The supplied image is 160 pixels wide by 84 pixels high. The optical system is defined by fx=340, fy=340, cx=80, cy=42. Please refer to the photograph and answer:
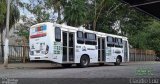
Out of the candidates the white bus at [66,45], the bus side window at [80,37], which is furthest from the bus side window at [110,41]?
the bus side window at [80,37]

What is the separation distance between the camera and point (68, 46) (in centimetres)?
2319

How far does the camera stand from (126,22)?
1676 inches

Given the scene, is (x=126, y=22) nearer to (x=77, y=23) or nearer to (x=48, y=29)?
(x=77, y=23)

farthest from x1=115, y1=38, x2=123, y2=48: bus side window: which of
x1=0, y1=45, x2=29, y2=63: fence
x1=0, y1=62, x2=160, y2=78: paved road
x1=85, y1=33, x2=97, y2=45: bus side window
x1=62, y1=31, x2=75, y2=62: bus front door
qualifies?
x1=0, y1=62, x2=160, y2=78: paved road

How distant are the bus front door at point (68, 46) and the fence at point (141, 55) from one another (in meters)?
22.5

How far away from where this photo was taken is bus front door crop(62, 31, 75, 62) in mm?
22797

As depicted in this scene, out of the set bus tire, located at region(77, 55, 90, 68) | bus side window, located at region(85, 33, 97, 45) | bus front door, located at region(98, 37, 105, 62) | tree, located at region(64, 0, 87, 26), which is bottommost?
bus tire, located at region(77, 55, 90, 68)

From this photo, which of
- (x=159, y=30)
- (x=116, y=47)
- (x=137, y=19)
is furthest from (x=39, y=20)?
(x=159, y=30)

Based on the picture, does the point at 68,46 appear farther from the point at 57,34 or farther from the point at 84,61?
the point at 84,61

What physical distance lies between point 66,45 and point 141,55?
1069 inches

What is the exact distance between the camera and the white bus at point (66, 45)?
71.9 feet

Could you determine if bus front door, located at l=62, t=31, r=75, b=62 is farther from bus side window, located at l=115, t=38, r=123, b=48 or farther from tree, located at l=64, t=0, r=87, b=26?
tree, located at l=64, t=0, r=87, b=26

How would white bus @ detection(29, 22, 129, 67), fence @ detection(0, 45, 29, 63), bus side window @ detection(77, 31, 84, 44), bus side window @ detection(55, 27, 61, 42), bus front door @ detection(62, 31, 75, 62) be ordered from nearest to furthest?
white bus @ detection(29, 22, 129, 67), bus side window @ detection(55, 27, 61, 42), bus front door @ detection(62, 31, 75, 62), bus side window @ detection(77, 31, 84, 44), fence @ detection(0, 45, 29, 63)

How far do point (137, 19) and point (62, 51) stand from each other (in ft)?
72.7
